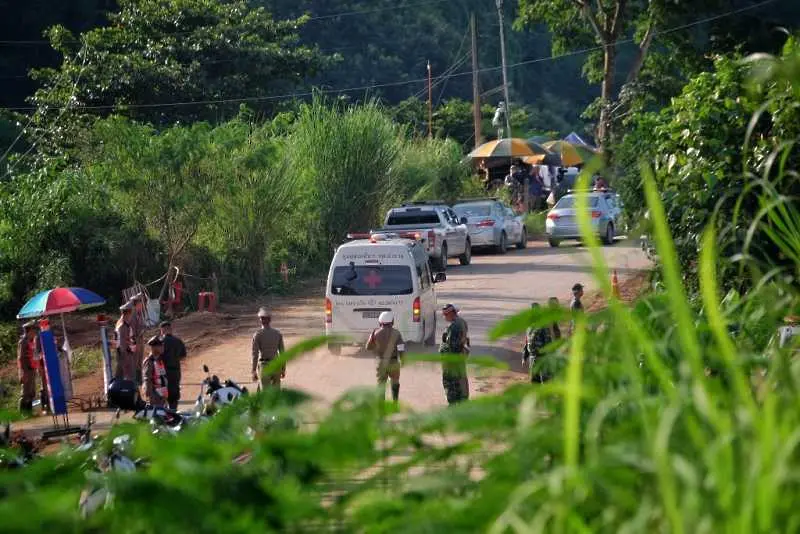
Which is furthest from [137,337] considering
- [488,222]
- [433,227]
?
[488,222]

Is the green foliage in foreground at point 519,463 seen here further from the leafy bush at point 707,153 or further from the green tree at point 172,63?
the green tree at point 172,63

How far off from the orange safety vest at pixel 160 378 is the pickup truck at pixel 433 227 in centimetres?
1353

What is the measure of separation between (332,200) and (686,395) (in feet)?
97.1

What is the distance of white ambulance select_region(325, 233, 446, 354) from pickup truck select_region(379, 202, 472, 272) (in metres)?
9.95

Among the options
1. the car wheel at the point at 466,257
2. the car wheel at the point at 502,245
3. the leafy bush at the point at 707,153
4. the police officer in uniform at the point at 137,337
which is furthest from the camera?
the car wheel at the point at 502,245

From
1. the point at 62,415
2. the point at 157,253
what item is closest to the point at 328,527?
the point at 62,415

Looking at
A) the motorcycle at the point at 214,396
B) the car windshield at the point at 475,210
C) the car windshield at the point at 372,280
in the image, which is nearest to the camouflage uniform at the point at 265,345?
the motorcycle at the point at 214,396

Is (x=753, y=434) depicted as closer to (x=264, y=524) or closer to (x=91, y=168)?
(x=264, y=524)

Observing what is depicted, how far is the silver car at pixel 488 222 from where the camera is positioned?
116ft

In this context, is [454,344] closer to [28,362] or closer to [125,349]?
[125,349]

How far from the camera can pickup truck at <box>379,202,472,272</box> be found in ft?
98.3

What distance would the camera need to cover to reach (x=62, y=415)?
55.4 ft

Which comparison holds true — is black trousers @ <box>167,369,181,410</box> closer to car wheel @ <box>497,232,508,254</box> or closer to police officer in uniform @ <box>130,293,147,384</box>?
police officer in uniform @ <box>130,293,147,384</box>

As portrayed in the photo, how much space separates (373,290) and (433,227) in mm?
11375
